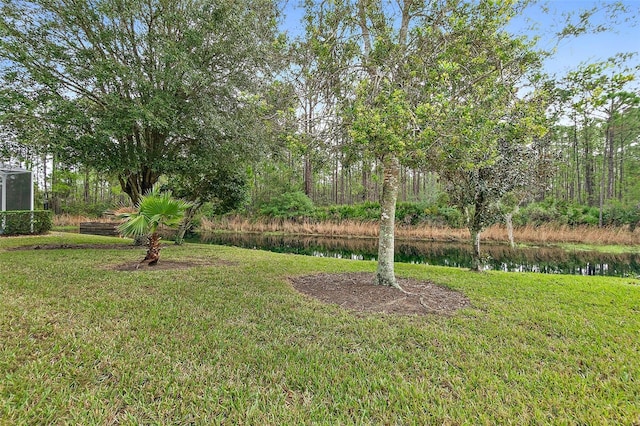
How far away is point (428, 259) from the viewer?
444 inches

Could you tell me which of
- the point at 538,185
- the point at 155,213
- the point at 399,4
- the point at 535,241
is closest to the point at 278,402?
the point at 155,213

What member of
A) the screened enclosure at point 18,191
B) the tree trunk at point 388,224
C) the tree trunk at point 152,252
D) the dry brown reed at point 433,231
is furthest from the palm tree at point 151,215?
the dry brown reed at point 433,231

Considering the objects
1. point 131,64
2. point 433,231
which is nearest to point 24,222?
point 131,64

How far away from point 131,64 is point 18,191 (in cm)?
1029

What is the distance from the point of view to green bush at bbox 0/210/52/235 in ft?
38.3

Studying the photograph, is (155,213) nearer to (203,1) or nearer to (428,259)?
(203,1)

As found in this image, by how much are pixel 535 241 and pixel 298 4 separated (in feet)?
49.2

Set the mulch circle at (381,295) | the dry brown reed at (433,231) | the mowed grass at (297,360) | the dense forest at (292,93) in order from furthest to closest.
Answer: the dry brown reed at (433,231) → the mulch circle at (381,295) → the dense forest at (292,93) → the mowed grass at (297,360)

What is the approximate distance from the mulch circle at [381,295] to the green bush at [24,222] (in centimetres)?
1238

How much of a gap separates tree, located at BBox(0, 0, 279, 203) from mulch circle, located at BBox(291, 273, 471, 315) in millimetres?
5001

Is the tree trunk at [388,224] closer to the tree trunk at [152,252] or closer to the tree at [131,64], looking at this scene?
the tree at [131,64]

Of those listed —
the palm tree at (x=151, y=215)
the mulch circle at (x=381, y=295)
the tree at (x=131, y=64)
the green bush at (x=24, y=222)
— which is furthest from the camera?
the green bush at (x=24, y=222)

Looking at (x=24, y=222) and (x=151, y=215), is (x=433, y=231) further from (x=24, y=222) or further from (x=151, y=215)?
(x=24, y=222)

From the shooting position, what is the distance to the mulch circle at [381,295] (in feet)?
13.5
